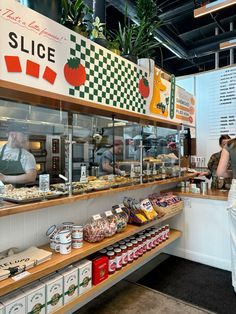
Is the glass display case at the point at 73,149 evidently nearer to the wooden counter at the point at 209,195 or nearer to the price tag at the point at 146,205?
the price tag at the point at 146,205

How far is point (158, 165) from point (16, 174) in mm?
1695

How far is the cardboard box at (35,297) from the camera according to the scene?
4.57ft

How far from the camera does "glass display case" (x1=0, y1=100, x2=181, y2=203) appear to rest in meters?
1.71

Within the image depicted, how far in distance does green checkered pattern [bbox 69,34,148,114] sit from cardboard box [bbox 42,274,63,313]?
4.05ft

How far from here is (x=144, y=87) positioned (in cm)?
245

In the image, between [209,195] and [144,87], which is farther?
[209,195]

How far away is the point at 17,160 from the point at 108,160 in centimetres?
85

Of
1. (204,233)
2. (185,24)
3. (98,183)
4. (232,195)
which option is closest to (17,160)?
(98,183)

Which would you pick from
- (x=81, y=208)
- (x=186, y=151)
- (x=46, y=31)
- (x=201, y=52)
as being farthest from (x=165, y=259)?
(x=201, y=52)

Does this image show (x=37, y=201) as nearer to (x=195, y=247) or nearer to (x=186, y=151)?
(x=195, y=247)

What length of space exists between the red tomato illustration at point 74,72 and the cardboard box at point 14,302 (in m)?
1.35

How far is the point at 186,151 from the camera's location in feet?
14.3

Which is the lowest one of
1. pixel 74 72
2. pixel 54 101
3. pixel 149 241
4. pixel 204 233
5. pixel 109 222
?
pixel 204 233

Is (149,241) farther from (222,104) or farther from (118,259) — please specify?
(222,104)
